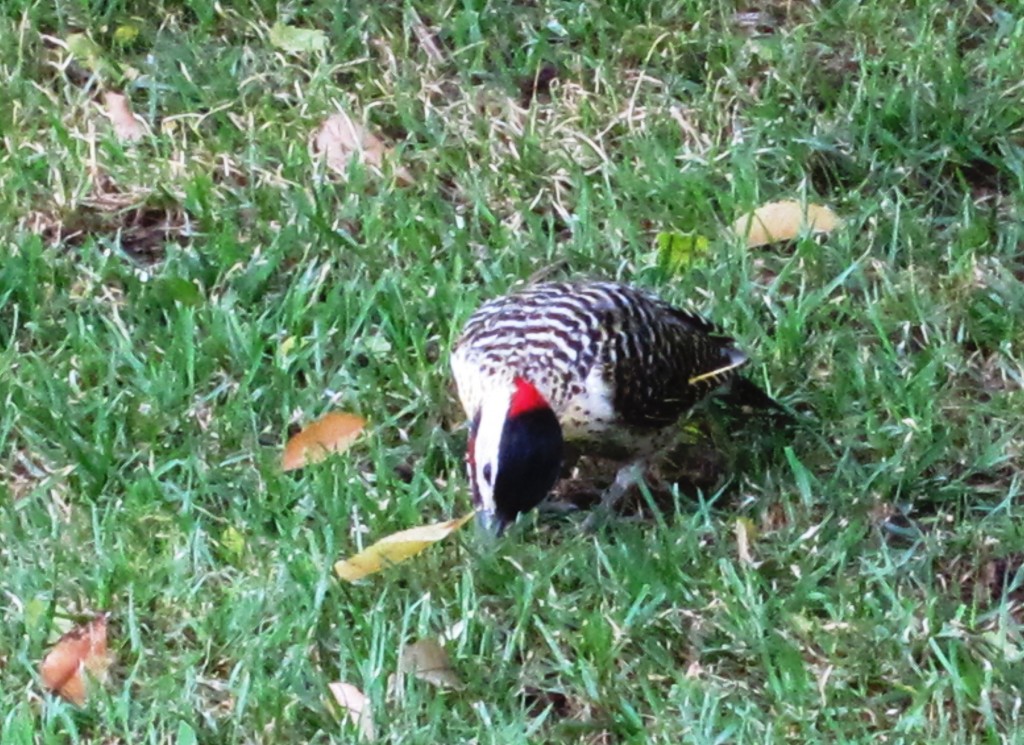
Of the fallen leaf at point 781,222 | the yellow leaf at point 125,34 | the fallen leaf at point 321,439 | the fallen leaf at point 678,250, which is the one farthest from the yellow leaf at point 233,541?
the yellow leaf at point 125,34

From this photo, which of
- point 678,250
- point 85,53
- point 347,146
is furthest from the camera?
point 85,53

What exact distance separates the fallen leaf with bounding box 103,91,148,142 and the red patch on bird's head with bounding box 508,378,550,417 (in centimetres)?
203

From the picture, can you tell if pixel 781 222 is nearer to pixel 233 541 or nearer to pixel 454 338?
pixel 454 338

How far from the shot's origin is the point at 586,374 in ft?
13.7

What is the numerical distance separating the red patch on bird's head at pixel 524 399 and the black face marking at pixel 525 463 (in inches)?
0.9

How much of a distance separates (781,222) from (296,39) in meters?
1.76

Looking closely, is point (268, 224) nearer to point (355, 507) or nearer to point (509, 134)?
point (509, 134)

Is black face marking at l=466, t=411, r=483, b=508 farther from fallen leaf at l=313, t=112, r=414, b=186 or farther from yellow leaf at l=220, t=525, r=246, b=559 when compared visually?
fallen leaf at l=313, t=112, r=414, b=186

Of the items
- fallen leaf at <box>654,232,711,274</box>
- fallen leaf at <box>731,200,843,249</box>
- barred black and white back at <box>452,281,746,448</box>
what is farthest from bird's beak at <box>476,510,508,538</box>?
fallen leaf at <box>731,200,843,249</box>

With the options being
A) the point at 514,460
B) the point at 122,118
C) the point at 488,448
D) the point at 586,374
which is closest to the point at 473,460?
the point at 488,448

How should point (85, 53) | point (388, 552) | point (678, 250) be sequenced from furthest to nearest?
point (85, 53) → point (678, 250) → point (388, 552)

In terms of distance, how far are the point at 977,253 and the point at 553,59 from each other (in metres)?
1.56

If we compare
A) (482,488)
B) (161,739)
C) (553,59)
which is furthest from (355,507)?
(553,59)

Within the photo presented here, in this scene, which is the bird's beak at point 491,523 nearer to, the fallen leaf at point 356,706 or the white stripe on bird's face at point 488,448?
the white stripe on bird's face at point 488,448
